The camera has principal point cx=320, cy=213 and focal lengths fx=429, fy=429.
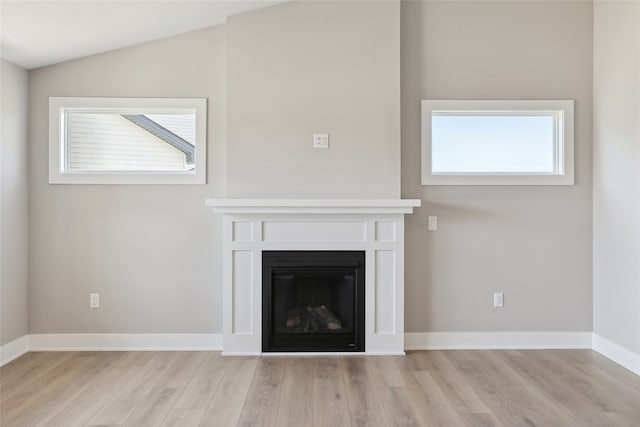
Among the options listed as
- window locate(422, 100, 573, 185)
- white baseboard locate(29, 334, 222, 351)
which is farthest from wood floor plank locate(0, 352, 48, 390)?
window locate(422, 100, 573, 185)

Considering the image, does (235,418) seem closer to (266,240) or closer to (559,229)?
(266,240)

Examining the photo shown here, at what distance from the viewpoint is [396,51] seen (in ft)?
11.6

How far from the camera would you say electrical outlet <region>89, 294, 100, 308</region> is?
362cm

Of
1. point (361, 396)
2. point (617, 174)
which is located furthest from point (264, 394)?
point (617, 174)

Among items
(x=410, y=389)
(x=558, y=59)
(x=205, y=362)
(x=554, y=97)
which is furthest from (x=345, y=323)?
(x=558, y=59)

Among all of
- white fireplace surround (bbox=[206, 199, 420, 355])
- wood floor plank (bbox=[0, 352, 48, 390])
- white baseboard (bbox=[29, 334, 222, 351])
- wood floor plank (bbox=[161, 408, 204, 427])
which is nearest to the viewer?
wood floor plank (bbox=[161, 408, 204, 427])

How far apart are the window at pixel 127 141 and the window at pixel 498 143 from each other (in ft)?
6.57

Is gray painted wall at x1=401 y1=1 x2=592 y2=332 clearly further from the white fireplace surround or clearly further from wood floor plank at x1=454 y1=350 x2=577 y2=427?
wood floor plank at x1=454 y1=350 x2=577 y2=427

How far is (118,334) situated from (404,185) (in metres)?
2.72

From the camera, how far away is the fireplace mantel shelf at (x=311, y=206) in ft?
11.0

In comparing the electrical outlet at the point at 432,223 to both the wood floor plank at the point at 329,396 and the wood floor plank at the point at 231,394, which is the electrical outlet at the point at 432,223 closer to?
the wood floor plank at the point at 329,396

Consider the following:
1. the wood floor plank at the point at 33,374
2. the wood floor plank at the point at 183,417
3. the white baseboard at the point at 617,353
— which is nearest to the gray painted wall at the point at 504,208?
the white baseboard at the point at 617,353

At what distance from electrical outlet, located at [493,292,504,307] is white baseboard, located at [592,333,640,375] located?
2.67ft

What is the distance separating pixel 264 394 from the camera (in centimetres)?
272
